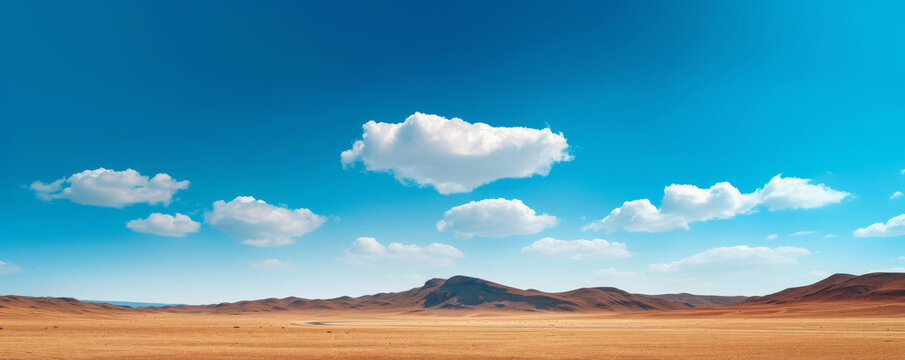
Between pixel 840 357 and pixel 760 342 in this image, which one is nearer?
pixel 840 357

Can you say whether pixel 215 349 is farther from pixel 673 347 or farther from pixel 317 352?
pixel 673 347

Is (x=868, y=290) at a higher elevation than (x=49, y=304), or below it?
higher

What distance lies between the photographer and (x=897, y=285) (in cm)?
16425

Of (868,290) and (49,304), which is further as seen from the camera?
(49,304)

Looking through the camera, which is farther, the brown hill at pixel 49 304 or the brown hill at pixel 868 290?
the brown hill at pixel 49 304

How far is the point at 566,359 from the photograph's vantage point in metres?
27.9

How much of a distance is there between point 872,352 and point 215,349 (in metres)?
42.6

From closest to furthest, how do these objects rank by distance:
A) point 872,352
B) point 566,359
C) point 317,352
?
point 566,359, point 872,352, point 317,352

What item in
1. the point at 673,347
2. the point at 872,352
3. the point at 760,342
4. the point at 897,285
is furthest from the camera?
the point at 897,285

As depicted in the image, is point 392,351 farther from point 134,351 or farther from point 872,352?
point 872,352

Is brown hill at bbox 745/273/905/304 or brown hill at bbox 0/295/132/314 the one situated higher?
brown hill at bbox 745/273/905/304

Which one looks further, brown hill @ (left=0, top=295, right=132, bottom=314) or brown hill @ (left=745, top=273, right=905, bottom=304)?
brown hill @ (left=0, top=295, right=132, bottom=314)

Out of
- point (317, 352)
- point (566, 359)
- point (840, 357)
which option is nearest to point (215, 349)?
point (317, 352)

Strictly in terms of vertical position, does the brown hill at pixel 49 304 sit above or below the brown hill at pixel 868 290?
below
